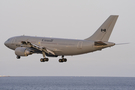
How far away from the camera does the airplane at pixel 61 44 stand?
75.4 metres

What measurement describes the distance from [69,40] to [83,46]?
4559 millimetres

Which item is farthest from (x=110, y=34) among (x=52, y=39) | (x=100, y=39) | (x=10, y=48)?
(x=10, y=48)

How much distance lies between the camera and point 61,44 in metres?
81.5

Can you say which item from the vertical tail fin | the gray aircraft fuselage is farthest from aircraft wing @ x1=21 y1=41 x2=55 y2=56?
the vertical tail fin

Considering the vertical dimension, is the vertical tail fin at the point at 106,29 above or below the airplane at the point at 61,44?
above

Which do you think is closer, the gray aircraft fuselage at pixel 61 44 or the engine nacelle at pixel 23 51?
the gray aircraft fuselage at pixel 61 44

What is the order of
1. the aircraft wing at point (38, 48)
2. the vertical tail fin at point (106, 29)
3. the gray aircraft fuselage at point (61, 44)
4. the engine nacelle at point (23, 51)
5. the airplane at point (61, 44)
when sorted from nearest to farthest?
the vertical tail fin at point (106, 29) → the airplane at point (61, 44) → the gray aircraft fuselage at point (61, 44) → the engine nacelle at point (23, 51) → the aircraft wing at point (38, 48)

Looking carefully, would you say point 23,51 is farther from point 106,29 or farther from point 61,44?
point 106,29

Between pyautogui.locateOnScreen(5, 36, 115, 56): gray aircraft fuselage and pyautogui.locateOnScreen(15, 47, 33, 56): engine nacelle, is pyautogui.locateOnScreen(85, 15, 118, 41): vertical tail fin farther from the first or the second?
pyautogui.locateOnScreen(15, 47, 33, 56): engine nacelle

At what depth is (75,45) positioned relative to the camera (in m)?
78.8

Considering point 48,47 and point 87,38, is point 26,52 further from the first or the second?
point 87,38

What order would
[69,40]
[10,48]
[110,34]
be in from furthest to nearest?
[10,48], [69,40], [110,34]

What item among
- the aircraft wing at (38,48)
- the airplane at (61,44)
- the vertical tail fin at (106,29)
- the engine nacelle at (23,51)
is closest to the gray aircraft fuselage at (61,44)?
the airplane at (61,44)

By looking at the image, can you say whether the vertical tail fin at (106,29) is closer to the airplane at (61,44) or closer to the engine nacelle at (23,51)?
the airplane at (61,44)
